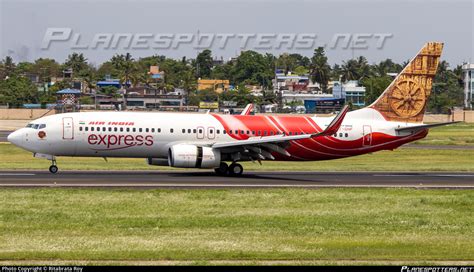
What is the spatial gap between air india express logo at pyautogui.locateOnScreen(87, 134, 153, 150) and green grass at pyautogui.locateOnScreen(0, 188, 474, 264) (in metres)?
10.6

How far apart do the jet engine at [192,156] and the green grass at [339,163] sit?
24.5 ft

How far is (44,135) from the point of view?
47500 mm

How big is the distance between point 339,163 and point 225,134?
1607 cm

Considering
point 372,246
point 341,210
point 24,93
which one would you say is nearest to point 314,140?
point 341,210

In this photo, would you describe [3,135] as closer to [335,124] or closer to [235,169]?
[235,169]

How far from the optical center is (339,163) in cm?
6334

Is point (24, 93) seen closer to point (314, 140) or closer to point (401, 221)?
point (314, 140)

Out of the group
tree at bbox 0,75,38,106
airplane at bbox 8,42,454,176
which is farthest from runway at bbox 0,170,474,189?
tree at bbox 0,75,38,106

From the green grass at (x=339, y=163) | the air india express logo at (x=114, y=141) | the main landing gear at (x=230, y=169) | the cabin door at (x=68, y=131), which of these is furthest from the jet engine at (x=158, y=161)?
the green grass at (x=339, y=163)

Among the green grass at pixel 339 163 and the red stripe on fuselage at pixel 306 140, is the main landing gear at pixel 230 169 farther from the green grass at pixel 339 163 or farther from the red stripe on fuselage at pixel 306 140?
the green grass at pixel 339 163

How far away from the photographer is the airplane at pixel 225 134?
47.6 m

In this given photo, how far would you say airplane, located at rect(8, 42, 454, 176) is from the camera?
47.6 metres

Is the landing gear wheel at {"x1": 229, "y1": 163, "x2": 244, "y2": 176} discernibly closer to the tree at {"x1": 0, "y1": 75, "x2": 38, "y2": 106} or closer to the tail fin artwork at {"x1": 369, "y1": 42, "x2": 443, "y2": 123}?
the tail fin artwork at {"x1": 369, "y1": 42, "x2": 443, "y2": 123}

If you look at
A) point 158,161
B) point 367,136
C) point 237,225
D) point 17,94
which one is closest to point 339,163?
point 367,136
